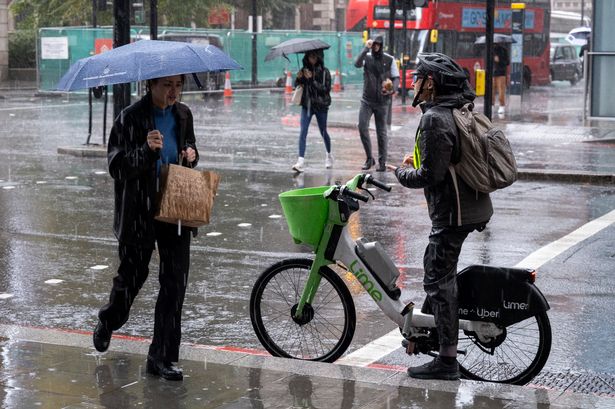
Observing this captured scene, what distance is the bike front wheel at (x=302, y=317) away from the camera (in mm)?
6738

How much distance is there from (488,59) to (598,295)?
1026 centimetres

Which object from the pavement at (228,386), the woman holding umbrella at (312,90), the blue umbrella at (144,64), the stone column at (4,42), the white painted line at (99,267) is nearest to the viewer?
the pavement at (228,386)

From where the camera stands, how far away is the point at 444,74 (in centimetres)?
620

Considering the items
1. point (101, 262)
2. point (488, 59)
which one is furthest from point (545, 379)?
point (488, 59)

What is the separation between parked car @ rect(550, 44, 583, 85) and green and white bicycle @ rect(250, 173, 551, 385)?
50.9 m

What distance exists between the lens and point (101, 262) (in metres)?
10.4

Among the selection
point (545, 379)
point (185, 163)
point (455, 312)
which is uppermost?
point (185, 163)

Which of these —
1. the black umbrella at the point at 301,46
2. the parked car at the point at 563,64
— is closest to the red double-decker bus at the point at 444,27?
the parked car at the point at 563,64

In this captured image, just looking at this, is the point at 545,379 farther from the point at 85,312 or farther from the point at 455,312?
the point at 85,312

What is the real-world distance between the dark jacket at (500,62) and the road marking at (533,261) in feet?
58.2

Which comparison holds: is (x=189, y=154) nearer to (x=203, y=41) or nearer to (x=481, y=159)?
(x=481, y=159)

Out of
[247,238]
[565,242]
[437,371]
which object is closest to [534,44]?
[565,242]

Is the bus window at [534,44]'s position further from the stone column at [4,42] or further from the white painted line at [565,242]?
the white painted line at [565,242]

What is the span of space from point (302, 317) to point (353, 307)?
1.08 feet
